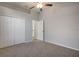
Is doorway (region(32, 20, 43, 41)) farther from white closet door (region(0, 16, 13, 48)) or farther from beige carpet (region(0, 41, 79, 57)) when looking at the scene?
beige carpet (region(0, 41, 79, 57))

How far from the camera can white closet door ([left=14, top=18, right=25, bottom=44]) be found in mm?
6368

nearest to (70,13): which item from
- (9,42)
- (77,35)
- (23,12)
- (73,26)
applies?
(73,26)

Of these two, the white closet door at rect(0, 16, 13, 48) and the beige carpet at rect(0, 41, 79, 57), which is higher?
the white closet door at rect(0, 16, 13, 48)

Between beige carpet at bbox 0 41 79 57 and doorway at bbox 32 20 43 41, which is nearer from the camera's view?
beige carpet at bbox 0 41 79 57

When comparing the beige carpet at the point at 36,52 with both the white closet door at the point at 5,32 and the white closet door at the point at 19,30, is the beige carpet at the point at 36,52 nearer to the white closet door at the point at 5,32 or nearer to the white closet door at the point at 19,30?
the white closet door at the point at 5,32

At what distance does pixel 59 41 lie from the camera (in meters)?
6.39

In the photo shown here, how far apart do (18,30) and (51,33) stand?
2559mm

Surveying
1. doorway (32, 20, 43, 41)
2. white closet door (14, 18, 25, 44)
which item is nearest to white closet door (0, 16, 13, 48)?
white closet door (14, 18, 25, 44)

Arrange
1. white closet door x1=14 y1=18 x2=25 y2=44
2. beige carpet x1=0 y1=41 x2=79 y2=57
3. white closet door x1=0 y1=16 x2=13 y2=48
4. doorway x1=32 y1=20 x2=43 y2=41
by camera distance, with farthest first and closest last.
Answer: doorway x1=32 y1=20 x2=43 y2=41 < white closet door x1=14 y1=18 x2=25 y2=44 < white closet door x1=0 y1=16 x2=13 y2=48 < beige carpet x1=0 y1=41 x2=79 y2=57

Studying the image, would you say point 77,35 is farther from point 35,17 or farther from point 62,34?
point 35,17

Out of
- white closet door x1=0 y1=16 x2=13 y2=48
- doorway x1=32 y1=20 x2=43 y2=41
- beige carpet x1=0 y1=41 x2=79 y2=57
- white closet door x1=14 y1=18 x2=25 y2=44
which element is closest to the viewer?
beige carpet x1=0 y1=41 x2=79 y2=57

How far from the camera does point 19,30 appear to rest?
6.62 metres

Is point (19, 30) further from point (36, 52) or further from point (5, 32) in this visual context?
point (36, 52)

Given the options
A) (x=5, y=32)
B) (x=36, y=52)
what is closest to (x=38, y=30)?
(x=5, y=32)
